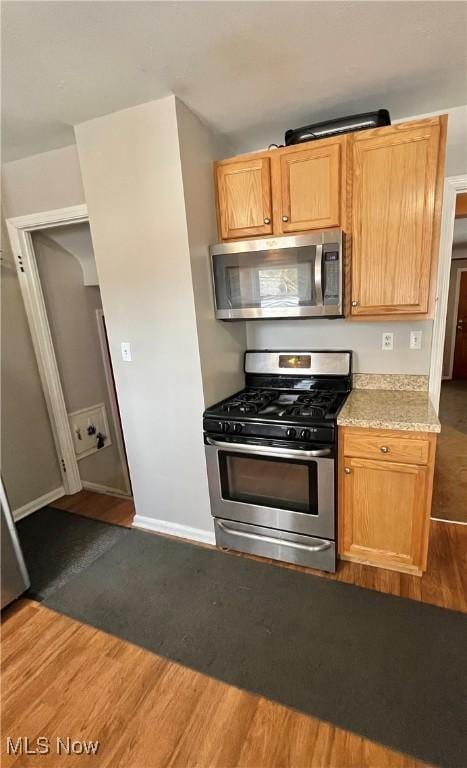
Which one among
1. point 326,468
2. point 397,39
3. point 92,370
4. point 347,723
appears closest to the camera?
point 347,723

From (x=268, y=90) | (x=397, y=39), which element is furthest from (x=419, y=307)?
(x=268, y=90)

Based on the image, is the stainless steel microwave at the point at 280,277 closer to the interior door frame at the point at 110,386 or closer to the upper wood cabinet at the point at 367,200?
the upper wood cabinet at the point at 367,200

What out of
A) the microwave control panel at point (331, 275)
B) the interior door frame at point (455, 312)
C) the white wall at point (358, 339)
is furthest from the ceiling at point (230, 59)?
the interior door frame at point (455, 312)

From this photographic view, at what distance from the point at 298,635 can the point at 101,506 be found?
1847mm

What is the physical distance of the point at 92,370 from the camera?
3.34 metres

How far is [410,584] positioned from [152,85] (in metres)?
2.82

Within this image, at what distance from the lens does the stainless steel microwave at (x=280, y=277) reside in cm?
187

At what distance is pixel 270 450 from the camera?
1937mm

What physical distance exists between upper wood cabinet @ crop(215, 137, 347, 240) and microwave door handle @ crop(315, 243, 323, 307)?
0.22 meters

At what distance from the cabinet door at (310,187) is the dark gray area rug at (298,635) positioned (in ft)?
6.54

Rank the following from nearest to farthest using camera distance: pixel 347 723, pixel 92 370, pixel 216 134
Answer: pixel 347 723 < pixel 216 134 < pixel 92 370

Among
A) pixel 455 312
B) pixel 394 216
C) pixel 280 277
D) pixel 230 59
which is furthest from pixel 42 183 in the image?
pixel 455 312

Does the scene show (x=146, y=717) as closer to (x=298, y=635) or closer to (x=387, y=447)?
(x=298, y=635)

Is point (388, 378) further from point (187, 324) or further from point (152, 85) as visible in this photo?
point (152, 85)
